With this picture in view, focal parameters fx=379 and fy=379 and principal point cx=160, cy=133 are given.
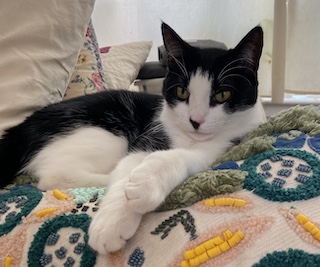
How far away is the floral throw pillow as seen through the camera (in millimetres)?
1281

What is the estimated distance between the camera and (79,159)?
0.92m

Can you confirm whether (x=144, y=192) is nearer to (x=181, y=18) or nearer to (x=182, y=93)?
(x=182, y=93)

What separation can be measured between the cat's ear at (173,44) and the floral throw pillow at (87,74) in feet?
1.24

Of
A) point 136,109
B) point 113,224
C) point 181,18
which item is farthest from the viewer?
point 181,18

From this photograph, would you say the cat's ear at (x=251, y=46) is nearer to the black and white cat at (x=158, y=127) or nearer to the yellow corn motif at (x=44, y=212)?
the black and white cat at (x=158, y=127)

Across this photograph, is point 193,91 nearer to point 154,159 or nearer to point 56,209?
point 154,159

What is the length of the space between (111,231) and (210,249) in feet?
0.48

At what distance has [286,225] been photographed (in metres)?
0.49

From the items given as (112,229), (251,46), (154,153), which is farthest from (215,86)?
(112,229)

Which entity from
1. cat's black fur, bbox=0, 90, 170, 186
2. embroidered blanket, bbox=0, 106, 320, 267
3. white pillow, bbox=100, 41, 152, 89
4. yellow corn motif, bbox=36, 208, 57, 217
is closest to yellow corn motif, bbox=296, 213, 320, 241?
embroidered blanket, bbox=0, 106, 320, 267

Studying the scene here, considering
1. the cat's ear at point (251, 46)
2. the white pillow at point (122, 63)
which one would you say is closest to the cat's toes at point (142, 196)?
the cat's ear at point (251, 46)

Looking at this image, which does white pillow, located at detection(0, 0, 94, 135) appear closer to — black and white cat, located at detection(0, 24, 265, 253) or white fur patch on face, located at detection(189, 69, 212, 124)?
black and white cat, located at detection(0, 24, 265, 253)

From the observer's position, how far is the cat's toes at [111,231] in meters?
0.54

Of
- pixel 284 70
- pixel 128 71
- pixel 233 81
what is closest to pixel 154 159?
pixel 233 81
